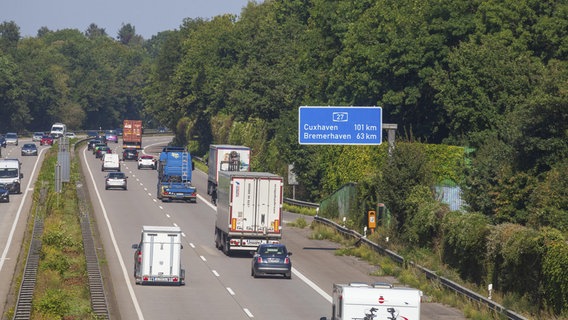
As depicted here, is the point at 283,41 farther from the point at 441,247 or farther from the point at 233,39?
the point at 441,247

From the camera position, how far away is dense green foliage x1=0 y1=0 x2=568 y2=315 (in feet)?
139

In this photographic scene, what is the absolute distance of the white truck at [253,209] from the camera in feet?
160

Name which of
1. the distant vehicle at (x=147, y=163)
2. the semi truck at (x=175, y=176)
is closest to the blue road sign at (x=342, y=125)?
the semi truck at (x=175, y=176)

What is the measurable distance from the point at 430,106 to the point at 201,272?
110 ft

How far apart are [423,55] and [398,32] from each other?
154 inches

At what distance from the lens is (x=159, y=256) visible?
39750 mm

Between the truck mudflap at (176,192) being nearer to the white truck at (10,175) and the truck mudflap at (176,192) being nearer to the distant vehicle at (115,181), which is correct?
the distant vehicle at (115,181)

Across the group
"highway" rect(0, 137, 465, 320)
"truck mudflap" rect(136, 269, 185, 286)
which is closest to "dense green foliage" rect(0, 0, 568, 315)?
"highway" rect(0, 137, 465, 320)

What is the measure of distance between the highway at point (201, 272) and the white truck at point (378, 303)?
896cm

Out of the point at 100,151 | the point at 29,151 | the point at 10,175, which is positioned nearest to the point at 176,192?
the point at 10,175

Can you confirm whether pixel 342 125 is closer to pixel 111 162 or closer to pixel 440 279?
pixel 440 279

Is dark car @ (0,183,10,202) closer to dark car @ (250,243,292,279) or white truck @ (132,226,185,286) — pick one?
dark car @ (250,243,292,279)

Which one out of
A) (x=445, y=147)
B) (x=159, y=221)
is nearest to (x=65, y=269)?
(x=159, y=221)

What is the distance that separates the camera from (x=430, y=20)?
73750 mm
